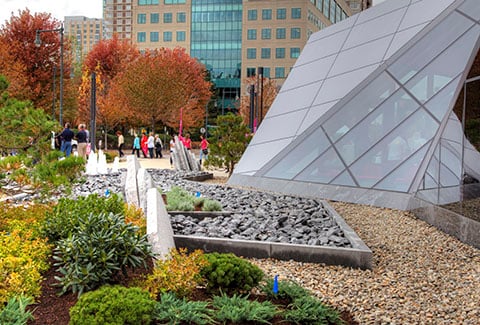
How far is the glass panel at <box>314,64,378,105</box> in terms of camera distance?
13750 millimetres

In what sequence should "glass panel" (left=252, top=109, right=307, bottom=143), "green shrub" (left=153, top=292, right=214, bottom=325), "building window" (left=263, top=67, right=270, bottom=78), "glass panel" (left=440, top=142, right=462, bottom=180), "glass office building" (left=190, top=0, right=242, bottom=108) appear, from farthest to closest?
"glass office building" (left=190, top=0, right=242, bottom=108), "building window" (left=263, top=67, right=270, bottom=78), "glass panel" (left=252, top=109, right=307, bottom=143), "glass panel" (left=440, top=142, right=462, bottom=180), "green shrub" (left=153, top=292, right=214, bottom=325)

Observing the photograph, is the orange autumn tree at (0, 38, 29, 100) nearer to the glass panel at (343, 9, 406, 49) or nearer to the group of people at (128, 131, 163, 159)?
the group of people at (128, 131, 163, 159)

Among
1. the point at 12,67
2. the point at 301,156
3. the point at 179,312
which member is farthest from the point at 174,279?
the point at 12,67

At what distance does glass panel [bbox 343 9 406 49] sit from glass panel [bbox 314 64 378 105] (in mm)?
1430

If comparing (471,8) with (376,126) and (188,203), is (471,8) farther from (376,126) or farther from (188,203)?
(188,203)

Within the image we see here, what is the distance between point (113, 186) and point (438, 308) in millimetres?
10472

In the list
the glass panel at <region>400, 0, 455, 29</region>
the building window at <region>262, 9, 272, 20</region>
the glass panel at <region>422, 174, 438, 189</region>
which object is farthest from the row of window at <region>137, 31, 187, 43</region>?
the glass panel at <region>422, 174, 438, 189</region>

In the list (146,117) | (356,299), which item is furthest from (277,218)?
(146,117)

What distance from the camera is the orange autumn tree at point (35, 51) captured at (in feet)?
146

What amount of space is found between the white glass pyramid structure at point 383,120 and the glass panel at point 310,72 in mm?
76

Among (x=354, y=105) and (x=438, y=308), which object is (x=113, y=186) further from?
(x=438, y=308)

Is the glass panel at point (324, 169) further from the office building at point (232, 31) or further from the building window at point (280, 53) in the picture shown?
the building window at point (280, 53)

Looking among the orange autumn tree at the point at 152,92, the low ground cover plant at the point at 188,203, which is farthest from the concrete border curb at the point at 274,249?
the orange autumn tree at the point at 152,92

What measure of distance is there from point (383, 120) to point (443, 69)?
181cm
